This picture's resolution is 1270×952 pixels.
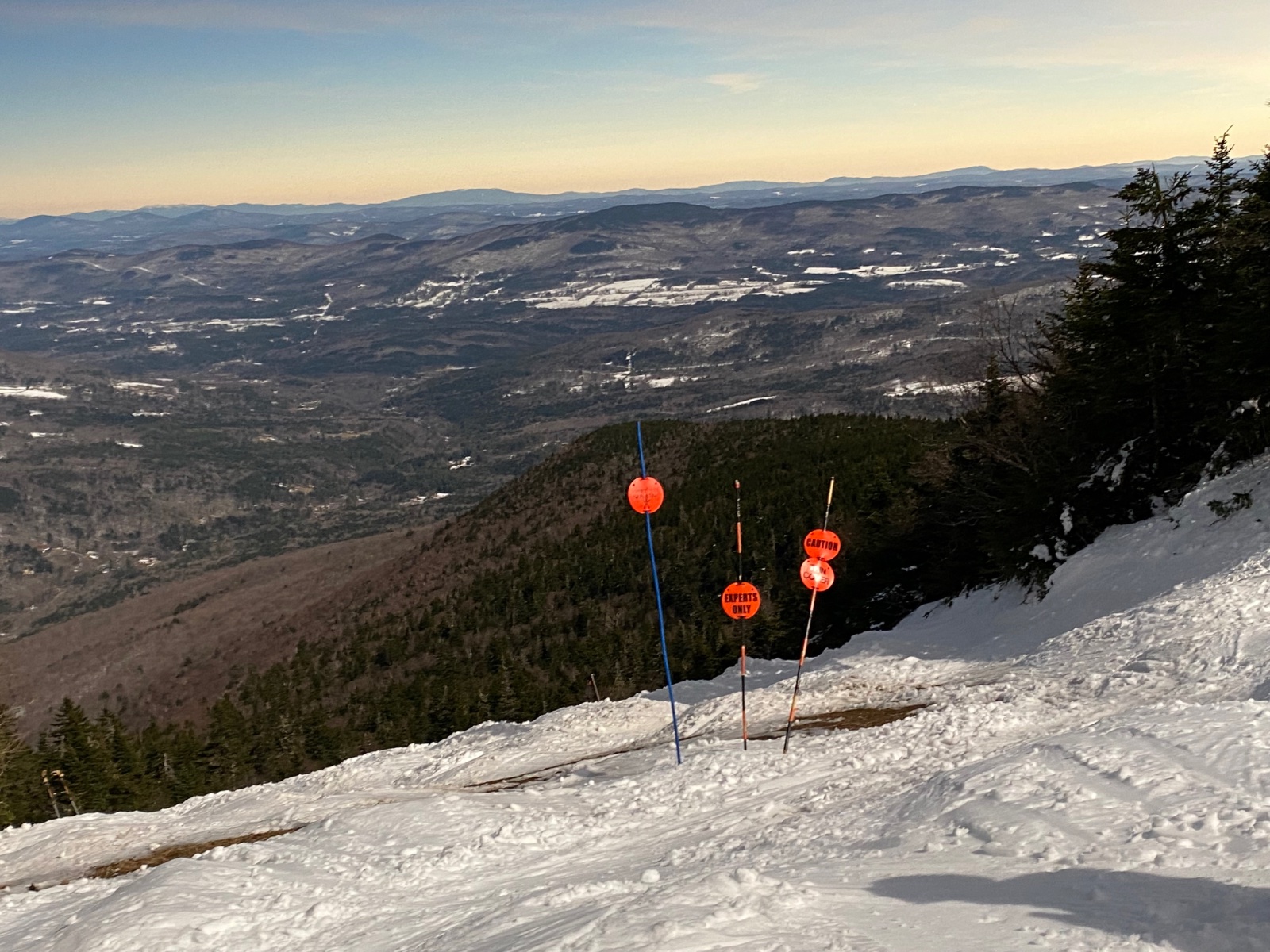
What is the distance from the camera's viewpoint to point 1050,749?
12.5 m

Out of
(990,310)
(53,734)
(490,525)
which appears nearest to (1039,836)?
(990,310)

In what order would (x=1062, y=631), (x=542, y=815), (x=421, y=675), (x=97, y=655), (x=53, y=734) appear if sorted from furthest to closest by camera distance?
(x=97, y=655) < (x=421, y=675) < (x=53, y=734) < (x=1062, y=631) < (x=542, y=815)

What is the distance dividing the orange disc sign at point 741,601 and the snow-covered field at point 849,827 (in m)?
2.86

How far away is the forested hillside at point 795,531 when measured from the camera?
3030 centimetres

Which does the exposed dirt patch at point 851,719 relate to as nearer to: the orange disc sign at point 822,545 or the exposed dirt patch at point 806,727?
the exposed dirt patch at point 806,727

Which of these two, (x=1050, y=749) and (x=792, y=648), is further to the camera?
(x=792, y=648)

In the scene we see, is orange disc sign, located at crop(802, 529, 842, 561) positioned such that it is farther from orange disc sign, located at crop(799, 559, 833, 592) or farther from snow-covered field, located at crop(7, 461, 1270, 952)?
snow-covered field, located at crop(7, 461, 1270, 952)

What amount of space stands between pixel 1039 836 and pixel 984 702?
8.80 meters

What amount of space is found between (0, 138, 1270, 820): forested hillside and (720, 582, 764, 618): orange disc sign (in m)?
14.0

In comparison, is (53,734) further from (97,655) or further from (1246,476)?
(97,655)

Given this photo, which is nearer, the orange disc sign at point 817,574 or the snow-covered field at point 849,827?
the snow-covered field at point 849,827

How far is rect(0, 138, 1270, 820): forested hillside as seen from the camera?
3030cm

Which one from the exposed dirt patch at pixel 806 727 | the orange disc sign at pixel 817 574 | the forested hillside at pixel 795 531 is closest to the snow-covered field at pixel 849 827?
the exposed dirt patch at pixel 806 727

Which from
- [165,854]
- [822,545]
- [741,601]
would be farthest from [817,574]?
[165,854]
